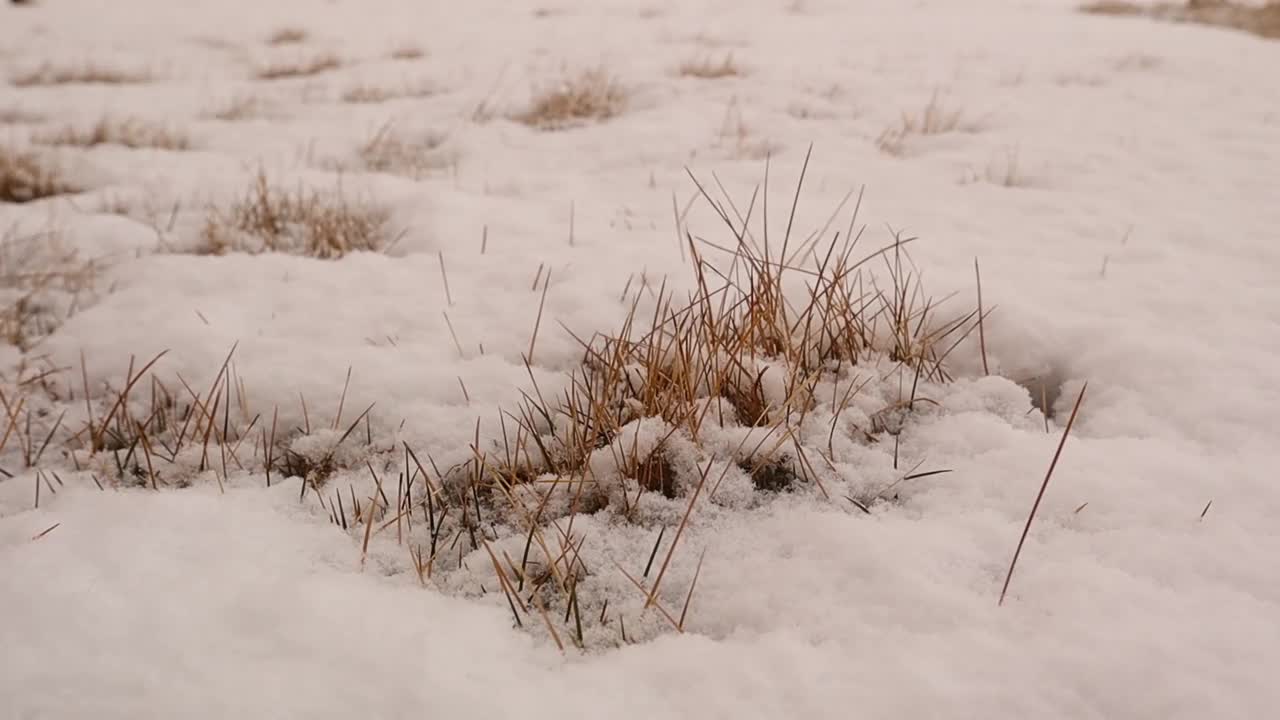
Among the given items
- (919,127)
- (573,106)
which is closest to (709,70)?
(573,106)

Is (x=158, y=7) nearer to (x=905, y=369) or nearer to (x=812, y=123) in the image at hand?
(x=812, y=123)

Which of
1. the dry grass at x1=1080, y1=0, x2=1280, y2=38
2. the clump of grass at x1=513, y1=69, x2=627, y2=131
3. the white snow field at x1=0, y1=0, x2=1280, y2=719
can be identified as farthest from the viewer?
the dry grass at x1=1080, y1=0, x2=1280, y2=38

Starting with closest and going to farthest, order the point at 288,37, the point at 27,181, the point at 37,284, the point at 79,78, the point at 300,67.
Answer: the point at 37,284 < the point at 27,181 < the point at 79,78 < the point at 300,67 < the point at 288,37

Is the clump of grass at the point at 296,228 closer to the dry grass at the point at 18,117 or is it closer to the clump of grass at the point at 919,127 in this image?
the clump of grass at the point at 919,127

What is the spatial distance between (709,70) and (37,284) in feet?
12.6

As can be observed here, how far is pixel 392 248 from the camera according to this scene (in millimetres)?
2420

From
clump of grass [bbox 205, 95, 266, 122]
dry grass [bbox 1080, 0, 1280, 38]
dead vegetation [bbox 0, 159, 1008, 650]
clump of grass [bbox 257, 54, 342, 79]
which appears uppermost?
dry grass [bbox 1080, 0, 1280, 38]

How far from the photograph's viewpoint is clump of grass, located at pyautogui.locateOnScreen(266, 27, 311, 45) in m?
7.03

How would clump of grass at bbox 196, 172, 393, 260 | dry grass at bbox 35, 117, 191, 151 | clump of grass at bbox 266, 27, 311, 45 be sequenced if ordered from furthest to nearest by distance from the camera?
1. clump of grass at bbox 266, 27, 311, 45
2. dry grass at bbox 35, 117, 191, 151
3. clump of grass at bbox 196, 172, 393, 260

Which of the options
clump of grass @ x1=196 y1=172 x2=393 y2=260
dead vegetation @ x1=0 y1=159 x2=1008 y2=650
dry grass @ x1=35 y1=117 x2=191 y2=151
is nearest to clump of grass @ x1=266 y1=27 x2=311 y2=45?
dry grass @ x1=35 y1=117 x2=191 y2=151

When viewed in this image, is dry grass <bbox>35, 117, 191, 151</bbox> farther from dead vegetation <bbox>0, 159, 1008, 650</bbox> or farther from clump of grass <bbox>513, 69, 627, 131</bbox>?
dead vegetation <bbox>0, 159, 1008, 650</bbox>

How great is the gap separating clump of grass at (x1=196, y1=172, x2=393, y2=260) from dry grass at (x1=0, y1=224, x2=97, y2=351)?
373mm

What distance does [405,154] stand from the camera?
3533mm

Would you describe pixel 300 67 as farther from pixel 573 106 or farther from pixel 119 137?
pixel 573 106
